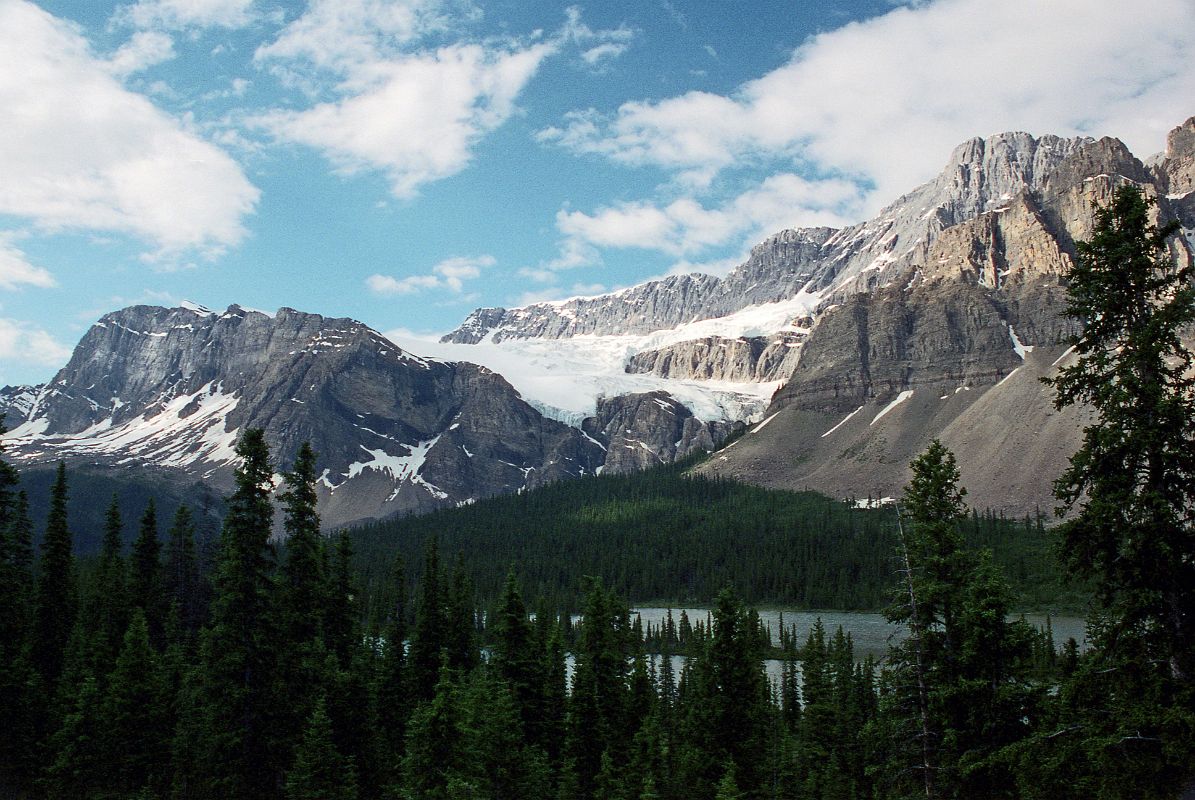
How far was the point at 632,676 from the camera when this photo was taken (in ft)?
164

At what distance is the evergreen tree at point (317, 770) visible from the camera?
33.9 m

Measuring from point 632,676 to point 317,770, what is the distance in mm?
19795

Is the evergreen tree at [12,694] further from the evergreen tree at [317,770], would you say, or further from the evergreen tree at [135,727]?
the evergreen tree at [317,770]

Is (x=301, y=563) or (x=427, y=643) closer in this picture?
(x=301, y=563)

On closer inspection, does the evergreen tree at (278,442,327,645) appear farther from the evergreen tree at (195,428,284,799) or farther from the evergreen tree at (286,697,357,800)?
the evergreen tree at (286,697,357,800)

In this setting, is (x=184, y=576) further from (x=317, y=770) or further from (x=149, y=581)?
(x=317, y=770)

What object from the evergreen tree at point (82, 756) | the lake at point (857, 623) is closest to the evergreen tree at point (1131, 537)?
the evergreen tree at point (82, 756)

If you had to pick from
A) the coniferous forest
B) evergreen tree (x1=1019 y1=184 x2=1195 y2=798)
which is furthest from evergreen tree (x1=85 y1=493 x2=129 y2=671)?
evergreen tree (x1=1019 y1=184 x2=1195 y2=798)

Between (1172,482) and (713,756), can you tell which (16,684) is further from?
(1172,482)

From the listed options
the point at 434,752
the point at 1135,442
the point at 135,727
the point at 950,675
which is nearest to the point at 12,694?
the point at 135,727

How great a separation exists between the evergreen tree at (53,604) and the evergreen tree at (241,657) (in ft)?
71.2

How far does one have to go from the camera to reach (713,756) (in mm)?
39000

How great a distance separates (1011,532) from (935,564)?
192 m

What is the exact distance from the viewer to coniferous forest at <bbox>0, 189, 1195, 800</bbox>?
649 inches
